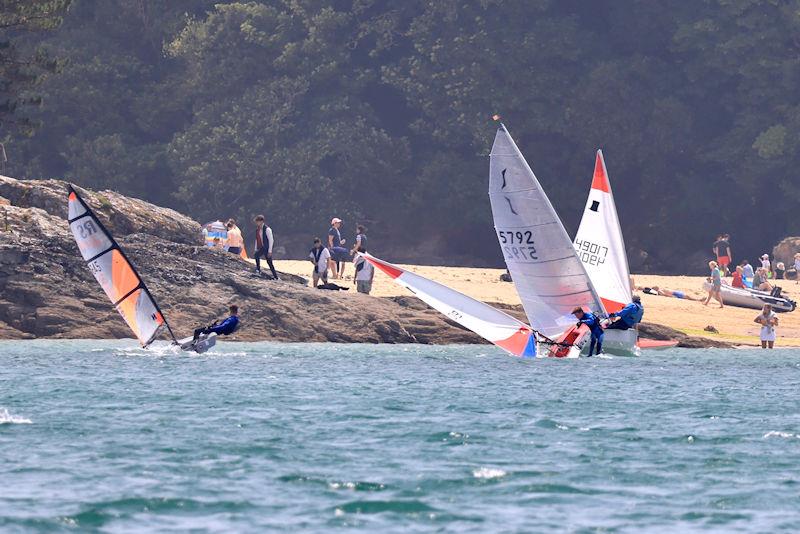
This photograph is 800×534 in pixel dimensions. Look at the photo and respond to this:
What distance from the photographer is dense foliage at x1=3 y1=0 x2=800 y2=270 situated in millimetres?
65750

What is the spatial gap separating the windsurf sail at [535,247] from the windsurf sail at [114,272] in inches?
322

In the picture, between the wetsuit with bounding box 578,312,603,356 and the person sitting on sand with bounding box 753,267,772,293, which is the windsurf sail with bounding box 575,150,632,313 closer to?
the wetsuit with bounding box 578,312,603,356

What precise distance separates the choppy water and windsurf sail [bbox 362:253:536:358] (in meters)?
1.50

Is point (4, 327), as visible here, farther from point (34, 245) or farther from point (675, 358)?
point (675, 358)

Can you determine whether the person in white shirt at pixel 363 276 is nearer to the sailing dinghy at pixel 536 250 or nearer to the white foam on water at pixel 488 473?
the sailing dinghy at pixel 536 250

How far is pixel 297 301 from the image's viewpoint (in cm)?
3997

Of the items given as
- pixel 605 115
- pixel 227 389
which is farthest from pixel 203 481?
pixel 605 115

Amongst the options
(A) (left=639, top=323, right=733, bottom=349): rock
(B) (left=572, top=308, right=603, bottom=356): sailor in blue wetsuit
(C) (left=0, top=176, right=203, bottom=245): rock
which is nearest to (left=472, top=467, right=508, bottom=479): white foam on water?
(B) (left=572, top=308, right=603, bottom=356): sailor in blue wetsuit

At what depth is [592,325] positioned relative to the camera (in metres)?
35.5

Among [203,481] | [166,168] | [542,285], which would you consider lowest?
[203,481]

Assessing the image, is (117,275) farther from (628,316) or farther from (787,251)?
(787,251)

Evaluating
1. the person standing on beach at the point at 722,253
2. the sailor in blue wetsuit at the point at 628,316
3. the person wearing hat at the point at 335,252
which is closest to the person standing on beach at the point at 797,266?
the person standing on beach at the point at 722,253

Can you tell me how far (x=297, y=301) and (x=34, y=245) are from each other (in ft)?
22.1

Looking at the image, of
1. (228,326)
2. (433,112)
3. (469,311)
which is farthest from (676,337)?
(433,112)
